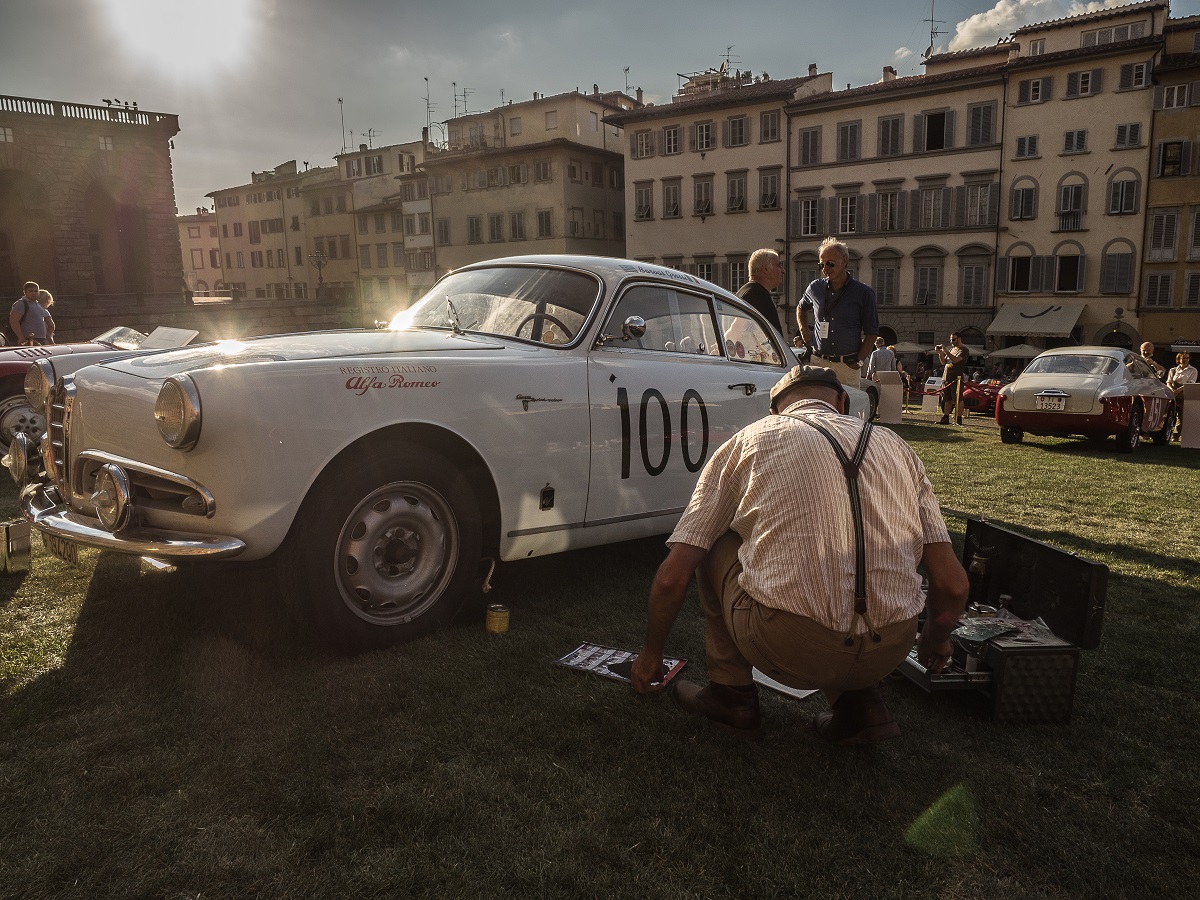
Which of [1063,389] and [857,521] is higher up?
[857,521]

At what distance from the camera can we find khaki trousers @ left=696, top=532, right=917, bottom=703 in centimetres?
241

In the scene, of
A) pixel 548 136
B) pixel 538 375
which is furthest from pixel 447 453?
pixel 548 136

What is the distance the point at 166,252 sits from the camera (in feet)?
124

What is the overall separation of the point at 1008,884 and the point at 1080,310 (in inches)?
1480

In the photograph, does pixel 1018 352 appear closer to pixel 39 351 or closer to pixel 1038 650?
pixel 39 351

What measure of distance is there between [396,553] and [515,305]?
1.66 m

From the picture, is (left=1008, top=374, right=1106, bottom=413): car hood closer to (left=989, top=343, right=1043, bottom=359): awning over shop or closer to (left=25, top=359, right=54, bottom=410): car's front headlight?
(left=25, top=359, right=54, bottom=410): car's front headlight

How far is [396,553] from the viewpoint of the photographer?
3615 mm

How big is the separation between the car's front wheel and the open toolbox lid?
31.0 ft

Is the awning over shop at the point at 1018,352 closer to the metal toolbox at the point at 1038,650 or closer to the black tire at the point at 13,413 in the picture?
the metal toolbox at the point at 1038,650

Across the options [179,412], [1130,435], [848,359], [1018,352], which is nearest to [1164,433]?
[1130,435]

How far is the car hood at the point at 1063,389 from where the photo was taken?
38.2 ft

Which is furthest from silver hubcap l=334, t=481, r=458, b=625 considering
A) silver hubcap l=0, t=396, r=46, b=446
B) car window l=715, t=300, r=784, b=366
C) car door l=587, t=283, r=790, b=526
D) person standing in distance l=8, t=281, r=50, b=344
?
person standing in distance l=8, t=281, r=50, b=344

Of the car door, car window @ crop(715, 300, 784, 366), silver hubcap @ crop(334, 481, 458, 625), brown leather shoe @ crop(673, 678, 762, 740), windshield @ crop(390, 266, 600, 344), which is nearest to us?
brown leather shoe @ crop(673, 678, 762, 740)
